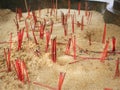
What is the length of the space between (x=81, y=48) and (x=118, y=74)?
757mm

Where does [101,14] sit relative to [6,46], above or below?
above

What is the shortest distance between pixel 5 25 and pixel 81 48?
1859 millimetres

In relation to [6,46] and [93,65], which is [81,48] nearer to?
[93,65]

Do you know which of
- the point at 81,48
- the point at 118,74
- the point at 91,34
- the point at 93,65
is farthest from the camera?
the point at 91,34

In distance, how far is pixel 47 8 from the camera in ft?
16.9

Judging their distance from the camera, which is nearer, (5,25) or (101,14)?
(5,25)

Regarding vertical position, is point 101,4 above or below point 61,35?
above

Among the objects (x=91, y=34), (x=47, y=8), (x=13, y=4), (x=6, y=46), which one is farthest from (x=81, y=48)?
(x=13, y=4)

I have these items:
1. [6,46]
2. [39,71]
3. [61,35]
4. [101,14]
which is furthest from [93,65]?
[101,14]

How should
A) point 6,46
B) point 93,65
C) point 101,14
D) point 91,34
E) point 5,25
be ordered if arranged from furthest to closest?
1. point 101,14
2. point 5,25
3. point 91,34
4. point 6,46
5. point 93,65

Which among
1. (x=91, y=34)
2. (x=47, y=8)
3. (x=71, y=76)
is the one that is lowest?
(x=71, y=76)

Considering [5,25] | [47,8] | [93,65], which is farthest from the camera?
[47,8]

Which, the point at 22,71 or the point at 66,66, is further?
the point at 66,66

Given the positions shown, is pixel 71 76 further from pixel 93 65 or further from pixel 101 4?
pixel 101 4
